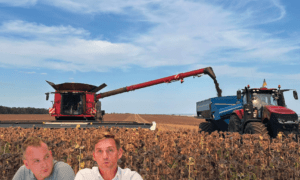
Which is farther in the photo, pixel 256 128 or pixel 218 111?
pixel 218 111

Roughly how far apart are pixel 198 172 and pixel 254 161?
4.37 ft

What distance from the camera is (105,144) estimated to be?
7.99 feet

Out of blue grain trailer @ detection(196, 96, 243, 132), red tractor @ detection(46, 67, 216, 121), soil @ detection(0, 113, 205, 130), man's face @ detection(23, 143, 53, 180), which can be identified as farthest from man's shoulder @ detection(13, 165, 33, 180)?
soil @ detection(0, 113, 205, 130)

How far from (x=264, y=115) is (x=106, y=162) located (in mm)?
10577

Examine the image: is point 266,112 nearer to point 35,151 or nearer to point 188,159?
A: point 188,159

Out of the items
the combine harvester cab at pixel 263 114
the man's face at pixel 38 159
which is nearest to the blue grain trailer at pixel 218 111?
the combine harvester cab at pixel 263 114

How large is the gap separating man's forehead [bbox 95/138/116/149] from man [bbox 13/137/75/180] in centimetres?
53

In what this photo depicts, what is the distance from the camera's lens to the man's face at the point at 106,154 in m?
2.41

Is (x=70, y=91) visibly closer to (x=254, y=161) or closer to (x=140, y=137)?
(x=140, y=137)

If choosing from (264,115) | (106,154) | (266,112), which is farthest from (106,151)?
(264,115)

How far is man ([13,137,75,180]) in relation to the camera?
2.54 meters

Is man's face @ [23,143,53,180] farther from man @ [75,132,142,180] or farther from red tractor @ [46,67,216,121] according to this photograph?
red tractor @ [46,67,216,121]

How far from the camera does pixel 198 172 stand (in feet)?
16.6

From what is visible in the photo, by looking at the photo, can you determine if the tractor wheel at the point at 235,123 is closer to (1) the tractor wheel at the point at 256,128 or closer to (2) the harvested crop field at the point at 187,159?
(1) the tractor wheel at the point at 256,128
